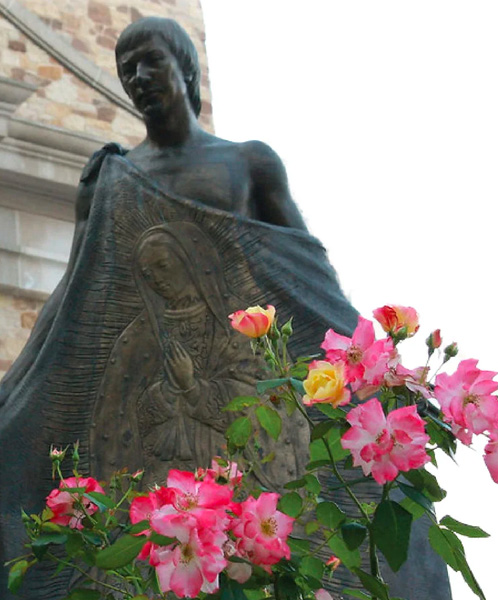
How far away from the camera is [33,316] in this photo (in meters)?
7.43

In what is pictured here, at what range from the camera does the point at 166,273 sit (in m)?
3.10

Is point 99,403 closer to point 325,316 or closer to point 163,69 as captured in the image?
point 325,316

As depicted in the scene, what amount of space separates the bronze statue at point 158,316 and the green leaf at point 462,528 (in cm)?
81

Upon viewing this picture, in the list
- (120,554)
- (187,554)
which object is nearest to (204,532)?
(187,554)

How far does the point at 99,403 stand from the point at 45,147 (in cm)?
490

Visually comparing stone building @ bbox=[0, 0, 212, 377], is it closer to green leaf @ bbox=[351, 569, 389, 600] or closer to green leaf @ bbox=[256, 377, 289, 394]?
green leaf @ bbox=[256, 377, 289, 394]

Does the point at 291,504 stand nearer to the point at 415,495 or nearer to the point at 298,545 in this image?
the point at 298,545

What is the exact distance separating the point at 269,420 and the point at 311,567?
0.73 ft

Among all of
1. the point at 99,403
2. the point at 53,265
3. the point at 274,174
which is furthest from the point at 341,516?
the point at 53,265

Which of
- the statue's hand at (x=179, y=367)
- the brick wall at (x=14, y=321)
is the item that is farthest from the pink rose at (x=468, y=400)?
the brick wall at (x=14, y=321)

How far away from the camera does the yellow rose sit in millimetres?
1990

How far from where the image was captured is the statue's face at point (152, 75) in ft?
10.7

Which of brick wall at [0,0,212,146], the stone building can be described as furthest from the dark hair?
brick wall at [0,0,212,146]

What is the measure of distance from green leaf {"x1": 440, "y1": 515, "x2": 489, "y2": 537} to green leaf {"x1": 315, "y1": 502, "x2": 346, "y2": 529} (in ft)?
0.45
